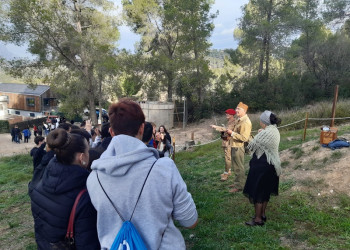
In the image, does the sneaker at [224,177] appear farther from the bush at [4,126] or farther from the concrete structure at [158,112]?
the bush at [4,126]

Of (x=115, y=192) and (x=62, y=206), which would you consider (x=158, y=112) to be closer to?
(x=62, y=206)

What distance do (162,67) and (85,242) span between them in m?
20.3

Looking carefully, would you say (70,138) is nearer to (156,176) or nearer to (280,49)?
(156,176)

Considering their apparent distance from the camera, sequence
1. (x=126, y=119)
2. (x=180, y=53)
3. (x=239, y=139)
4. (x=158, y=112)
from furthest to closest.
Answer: (x=180, y=53), (x=158, y=112), (x=239, y=139), (x=126, y=119)

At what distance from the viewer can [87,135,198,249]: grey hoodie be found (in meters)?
1.41

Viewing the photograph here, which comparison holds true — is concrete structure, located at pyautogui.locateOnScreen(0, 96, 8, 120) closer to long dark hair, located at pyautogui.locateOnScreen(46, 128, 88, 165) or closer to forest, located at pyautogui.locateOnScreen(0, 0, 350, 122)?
forest, located at pyautogui.locateOnScreen(0, 0, 350, 122)

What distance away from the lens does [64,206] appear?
5.81ft

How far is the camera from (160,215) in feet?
4.77

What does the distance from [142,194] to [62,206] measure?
706 millimetres

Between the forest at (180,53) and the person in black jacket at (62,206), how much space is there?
613 inches

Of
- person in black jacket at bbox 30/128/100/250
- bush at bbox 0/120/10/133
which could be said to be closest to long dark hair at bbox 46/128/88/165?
person in black jacket at bbox 30/128/100/250

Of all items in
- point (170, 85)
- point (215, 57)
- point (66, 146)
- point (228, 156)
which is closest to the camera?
point (66, 146)

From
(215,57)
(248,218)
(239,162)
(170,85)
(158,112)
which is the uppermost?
(215,57)

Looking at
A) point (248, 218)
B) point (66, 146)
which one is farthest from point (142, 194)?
point (248, 218)
